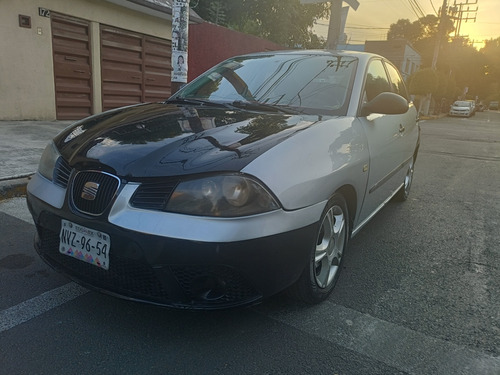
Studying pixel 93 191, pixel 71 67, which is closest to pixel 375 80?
pixel 93 191

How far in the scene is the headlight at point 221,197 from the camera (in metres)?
1.91

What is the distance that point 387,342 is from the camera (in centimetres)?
224

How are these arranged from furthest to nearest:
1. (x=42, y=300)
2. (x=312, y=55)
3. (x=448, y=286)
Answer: (x=312, y=55)
(x=448, y=286)
(x=42, y=300)

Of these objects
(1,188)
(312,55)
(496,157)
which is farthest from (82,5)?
(496,157)

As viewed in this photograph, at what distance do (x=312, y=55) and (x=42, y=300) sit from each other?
280cm

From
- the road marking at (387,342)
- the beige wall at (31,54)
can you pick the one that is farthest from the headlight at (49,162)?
the beige wall at (31,54)

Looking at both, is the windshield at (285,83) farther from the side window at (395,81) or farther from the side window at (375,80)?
the side window at (395,81)

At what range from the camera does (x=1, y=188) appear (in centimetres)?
427

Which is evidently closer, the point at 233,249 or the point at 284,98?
the point at 233,249

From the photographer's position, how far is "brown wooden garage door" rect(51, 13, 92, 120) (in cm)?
870

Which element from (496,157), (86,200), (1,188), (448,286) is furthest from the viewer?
(496,157)

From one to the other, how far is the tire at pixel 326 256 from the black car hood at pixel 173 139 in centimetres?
57

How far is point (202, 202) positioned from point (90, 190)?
23.9 inches

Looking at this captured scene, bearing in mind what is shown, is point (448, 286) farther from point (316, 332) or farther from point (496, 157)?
point (496, 157)
